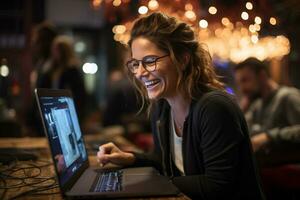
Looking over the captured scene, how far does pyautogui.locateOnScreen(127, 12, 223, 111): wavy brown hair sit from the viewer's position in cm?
153

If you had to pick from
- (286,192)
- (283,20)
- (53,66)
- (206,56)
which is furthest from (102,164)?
(283,20)

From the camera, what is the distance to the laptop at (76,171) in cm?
115

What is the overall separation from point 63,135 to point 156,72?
1.38ft

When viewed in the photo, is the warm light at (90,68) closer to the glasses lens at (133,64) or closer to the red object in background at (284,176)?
the red object in background at (284,176)

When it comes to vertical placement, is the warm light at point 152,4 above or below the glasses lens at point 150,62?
above

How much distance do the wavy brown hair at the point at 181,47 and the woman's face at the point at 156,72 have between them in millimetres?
18

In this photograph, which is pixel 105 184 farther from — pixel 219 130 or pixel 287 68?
pixel 287 68

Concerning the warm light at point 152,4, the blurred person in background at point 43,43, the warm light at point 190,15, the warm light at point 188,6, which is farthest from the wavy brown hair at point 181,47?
the blurred person in background at point 43,43

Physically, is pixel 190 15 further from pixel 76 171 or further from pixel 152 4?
pixel 76 171

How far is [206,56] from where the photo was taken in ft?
5.48

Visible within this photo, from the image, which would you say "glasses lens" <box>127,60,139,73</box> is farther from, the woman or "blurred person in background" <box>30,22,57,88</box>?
"blurred person in background" <box>30,22,57,88</box>

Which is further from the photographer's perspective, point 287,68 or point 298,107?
point 287,68

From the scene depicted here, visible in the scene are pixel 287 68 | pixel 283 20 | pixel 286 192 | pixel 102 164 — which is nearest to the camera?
pixel 102 164

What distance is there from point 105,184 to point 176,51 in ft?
1.87
